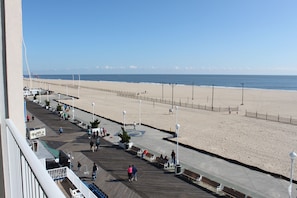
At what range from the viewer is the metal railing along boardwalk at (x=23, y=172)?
3.22 feet

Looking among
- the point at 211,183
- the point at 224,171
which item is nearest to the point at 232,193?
the point at 211,183

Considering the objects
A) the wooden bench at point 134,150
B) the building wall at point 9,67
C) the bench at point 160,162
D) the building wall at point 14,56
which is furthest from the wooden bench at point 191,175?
the building wall at point 14,56

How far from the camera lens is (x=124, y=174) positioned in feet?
40.7

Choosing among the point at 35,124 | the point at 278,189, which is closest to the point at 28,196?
the point at 278,189

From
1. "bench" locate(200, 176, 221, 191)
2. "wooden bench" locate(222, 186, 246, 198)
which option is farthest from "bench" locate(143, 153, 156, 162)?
"wooden bench" locate(222, 186, 246, 198)

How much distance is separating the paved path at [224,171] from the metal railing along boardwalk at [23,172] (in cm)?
1061

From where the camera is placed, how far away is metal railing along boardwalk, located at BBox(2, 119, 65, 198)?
0.98 m

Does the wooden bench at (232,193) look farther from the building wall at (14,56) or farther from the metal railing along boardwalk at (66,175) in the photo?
the building wall at (14,56)

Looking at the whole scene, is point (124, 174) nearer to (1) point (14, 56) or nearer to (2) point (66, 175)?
(2) point (66, 175)

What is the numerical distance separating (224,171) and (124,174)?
196 inches

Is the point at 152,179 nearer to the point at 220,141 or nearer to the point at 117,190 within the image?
the point at 117,190

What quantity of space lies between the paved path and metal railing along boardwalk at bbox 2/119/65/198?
1061 cm

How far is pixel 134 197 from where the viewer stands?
10.1 metres

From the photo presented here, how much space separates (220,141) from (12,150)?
1920cm
